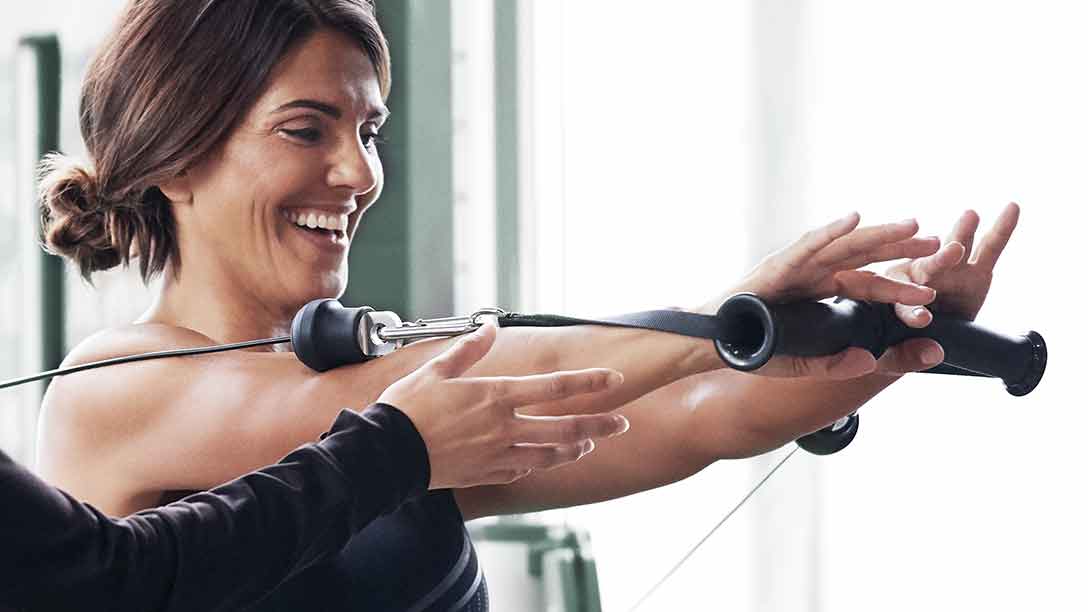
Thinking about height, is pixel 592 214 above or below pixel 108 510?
above

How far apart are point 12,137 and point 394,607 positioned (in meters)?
0.50

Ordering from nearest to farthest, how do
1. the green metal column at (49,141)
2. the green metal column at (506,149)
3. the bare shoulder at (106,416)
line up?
the bare shoulder at (106,416) < the green metal column at (49,141) < the green metal column at (506,149)

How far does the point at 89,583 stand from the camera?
46 cm

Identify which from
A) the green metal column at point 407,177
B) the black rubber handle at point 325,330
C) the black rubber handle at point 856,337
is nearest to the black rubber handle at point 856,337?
the black rubber handle at point 856,337

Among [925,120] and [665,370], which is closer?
[665,370]

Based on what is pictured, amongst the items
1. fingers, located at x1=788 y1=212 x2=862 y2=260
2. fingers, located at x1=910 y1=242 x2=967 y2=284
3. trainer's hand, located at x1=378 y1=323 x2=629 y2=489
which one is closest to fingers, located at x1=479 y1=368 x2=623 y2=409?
trainer's hand, located at x1=378 y1=323 x2=629 y2=489

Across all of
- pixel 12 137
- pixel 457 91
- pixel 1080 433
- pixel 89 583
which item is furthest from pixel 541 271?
pixel 89 583

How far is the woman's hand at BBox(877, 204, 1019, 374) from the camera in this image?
672 mm

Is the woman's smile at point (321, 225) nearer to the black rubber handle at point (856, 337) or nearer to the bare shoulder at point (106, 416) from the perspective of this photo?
the bare shoulder at point (106, 416)

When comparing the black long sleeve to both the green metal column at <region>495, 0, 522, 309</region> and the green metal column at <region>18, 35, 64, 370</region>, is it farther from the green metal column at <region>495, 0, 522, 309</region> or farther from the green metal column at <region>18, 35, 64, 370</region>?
the green metal column at <region>495, 0, 522, 309</region>

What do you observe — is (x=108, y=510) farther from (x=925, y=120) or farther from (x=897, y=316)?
(x=925, y=120)

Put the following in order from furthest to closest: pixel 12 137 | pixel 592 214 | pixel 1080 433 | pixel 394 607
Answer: pixel 592 214
pixel 1080 433
pixel 12 137
pixel 394 607

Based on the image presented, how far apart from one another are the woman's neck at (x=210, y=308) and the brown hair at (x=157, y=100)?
0.02m

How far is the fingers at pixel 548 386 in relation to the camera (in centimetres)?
57
